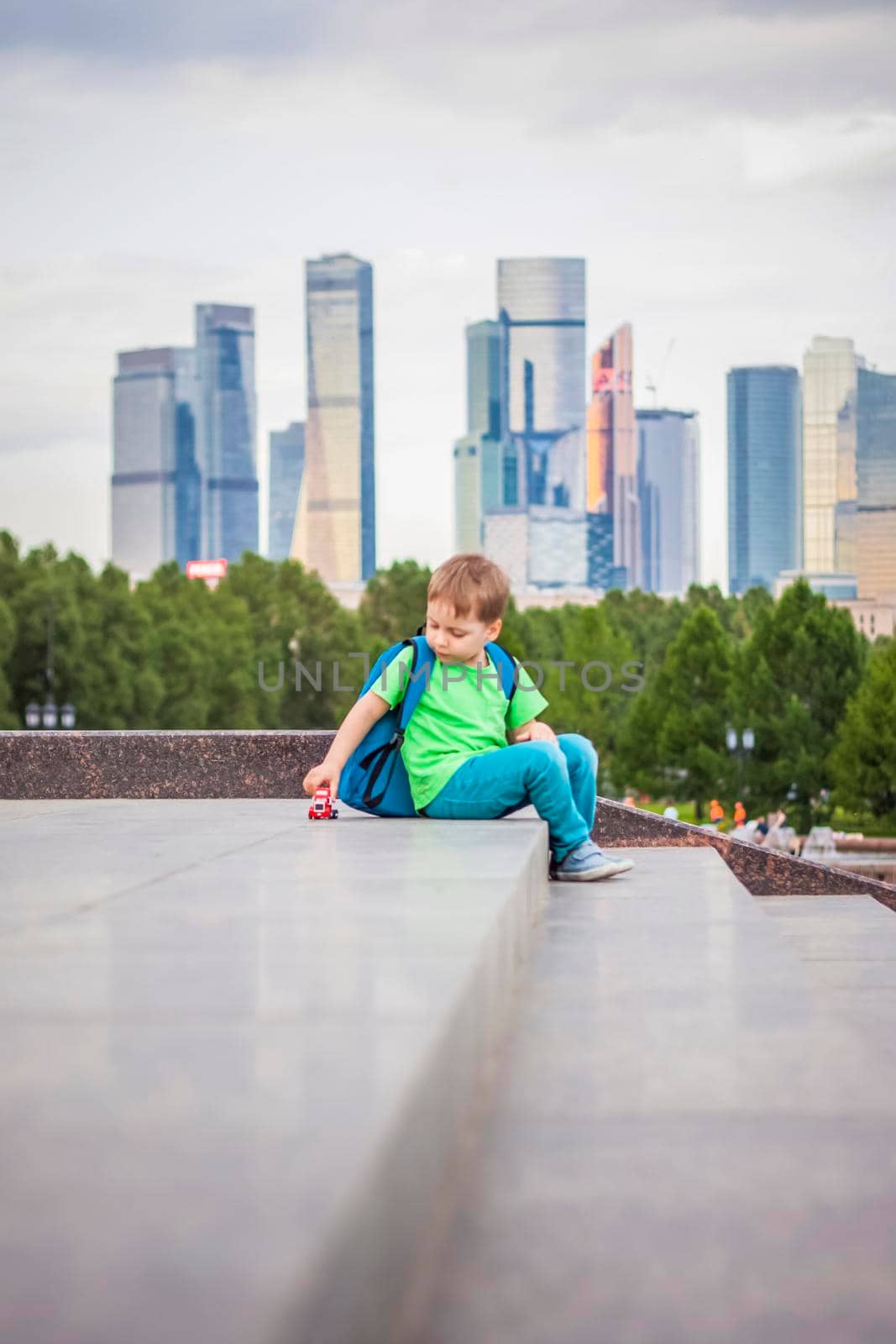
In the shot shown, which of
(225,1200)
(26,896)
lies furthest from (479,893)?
Result: (225,1200)

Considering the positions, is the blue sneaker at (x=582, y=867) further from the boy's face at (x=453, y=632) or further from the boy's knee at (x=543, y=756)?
the boy's face at (x=453, y=632)

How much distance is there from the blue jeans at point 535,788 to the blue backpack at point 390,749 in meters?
0.16

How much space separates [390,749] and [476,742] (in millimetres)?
352

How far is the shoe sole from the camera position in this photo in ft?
18.6

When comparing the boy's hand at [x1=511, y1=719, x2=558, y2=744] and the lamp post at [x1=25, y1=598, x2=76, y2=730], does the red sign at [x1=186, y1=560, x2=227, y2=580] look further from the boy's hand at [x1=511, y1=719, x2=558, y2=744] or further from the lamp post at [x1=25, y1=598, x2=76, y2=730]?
the boy's hand at [x1=511, y1=719, x2=558, y2=744]

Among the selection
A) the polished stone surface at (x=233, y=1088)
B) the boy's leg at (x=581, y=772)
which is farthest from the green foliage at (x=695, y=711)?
the polished stone surface at (x=233, y=1088)

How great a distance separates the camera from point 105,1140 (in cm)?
178

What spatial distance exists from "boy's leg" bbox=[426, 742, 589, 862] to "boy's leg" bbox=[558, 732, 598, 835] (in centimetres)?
13

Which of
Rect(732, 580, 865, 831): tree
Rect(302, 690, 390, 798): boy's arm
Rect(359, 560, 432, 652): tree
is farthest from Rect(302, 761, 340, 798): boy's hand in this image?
Rect(359, 560, 432, 652): tree

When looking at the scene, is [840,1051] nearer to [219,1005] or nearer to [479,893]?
[479,893]

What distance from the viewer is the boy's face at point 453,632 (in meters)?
5.62

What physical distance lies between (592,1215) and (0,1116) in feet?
2.87

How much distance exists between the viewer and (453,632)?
18.6 ft

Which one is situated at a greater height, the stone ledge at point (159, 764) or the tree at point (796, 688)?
the stone ledge at point (159, 764)
